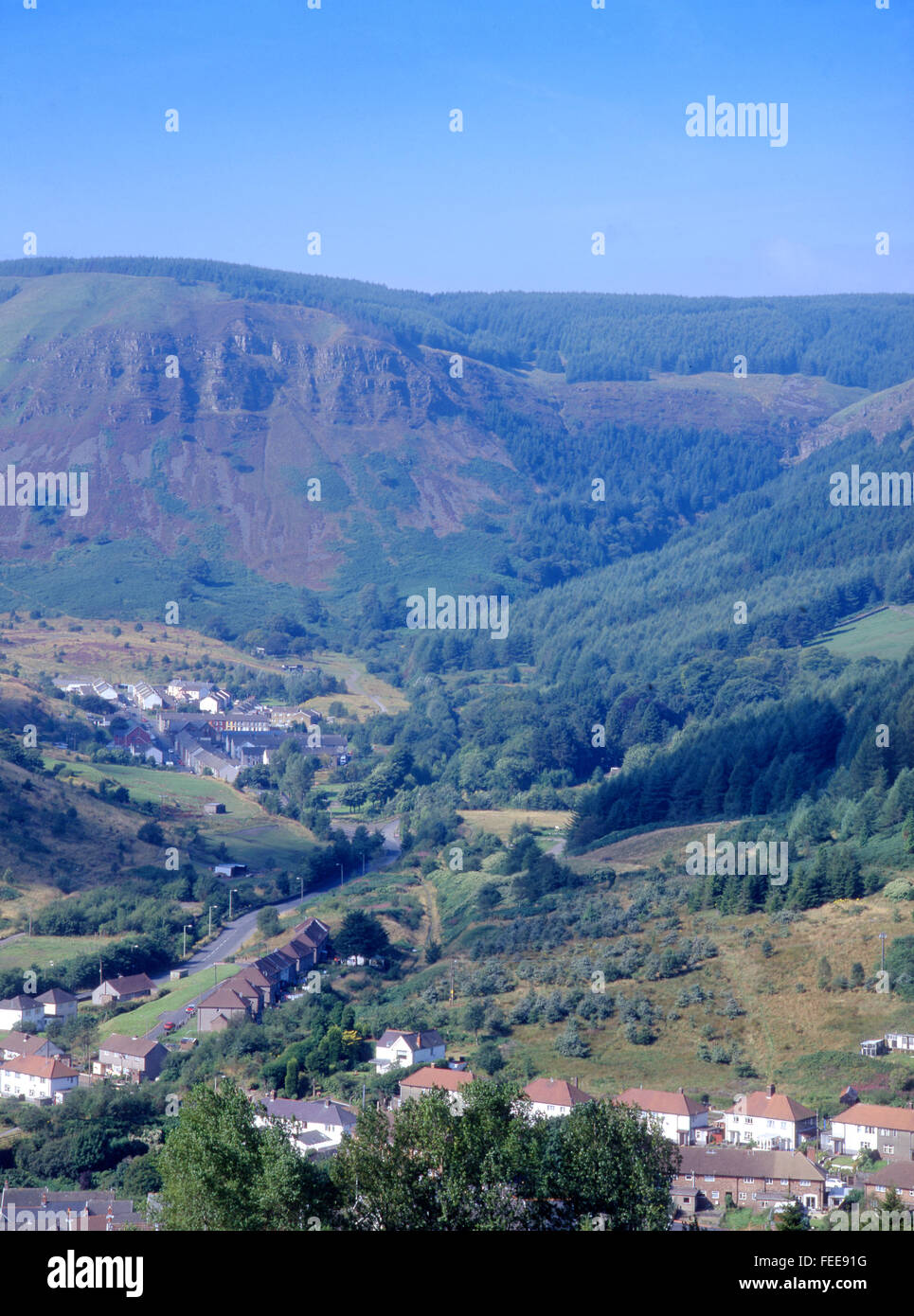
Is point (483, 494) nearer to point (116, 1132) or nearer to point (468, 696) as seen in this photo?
point (468, 696)

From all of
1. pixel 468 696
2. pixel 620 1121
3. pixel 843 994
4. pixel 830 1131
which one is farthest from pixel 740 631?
pixel 620 1121

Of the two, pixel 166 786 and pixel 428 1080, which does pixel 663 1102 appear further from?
pixel 166 786

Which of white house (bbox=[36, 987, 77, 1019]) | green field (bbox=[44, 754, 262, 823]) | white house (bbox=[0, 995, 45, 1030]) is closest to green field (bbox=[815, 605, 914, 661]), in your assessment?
green field (bbox=[44, 754, 262, 823])

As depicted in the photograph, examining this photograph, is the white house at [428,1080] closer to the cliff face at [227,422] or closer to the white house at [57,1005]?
the white house at [57,1005]

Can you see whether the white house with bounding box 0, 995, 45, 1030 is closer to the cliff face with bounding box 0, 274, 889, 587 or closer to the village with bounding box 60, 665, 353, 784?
the village with bounding box 60, 665, 353, 784

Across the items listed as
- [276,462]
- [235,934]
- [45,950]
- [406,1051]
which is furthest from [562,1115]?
[276,462]
